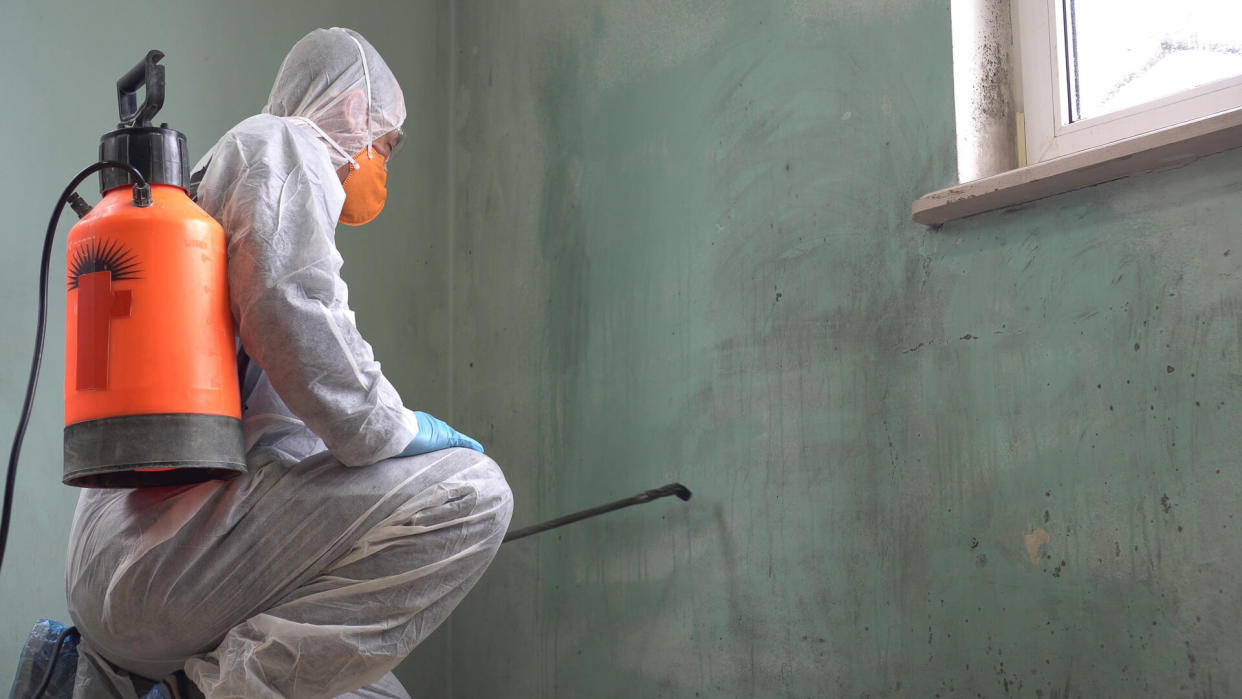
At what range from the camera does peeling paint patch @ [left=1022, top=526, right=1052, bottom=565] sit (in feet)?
4.57

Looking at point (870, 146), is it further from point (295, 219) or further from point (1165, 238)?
point (295, 219)

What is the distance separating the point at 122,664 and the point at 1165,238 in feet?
4.71

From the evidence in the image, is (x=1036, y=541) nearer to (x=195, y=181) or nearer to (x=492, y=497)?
(x=492, y=497)

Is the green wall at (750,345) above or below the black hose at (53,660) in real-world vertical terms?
above

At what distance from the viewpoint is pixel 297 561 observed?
1357 mm

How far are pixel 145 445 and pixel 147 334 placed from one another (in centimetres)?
13

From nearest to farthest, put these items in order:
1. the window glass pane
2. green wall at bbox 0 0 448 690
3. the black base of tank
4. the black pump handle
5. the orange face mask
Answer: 1. the black base of tank
2. the black pump handle
3. the window glass pane
4. the orange face mask
5. green wall at bbox 0 0 448 690

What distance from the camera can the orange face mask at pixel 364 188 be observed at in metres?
1.67

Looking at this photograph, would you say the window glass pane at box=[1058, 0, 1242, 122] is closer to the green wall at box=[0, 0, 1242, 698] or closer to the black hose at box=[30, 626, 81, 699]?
the green wall at box=[0, 0, 1242, 698]

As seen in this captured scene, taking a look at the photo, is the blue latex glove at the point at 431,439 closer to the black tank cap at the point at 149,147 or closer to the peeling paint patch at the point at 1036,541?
the black tank cap at the point at 149,147

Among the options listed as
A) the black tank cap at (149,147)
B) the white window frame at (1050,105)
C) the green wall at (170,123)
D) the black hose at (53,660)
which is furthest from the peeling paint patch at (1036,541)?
the green wall at (170,123)

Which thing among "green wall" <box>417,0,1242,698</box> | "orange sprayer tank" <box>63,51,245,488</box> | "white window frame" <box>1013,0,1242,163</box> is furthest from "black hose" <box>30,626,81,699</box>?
"white window frame" <box>1013,0,1242,163</box>

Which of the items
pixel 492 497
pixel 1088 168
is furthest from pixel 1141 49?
pixel 492 497

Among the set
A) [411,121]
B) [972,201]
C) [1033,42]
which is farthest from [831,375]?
[411,121]
